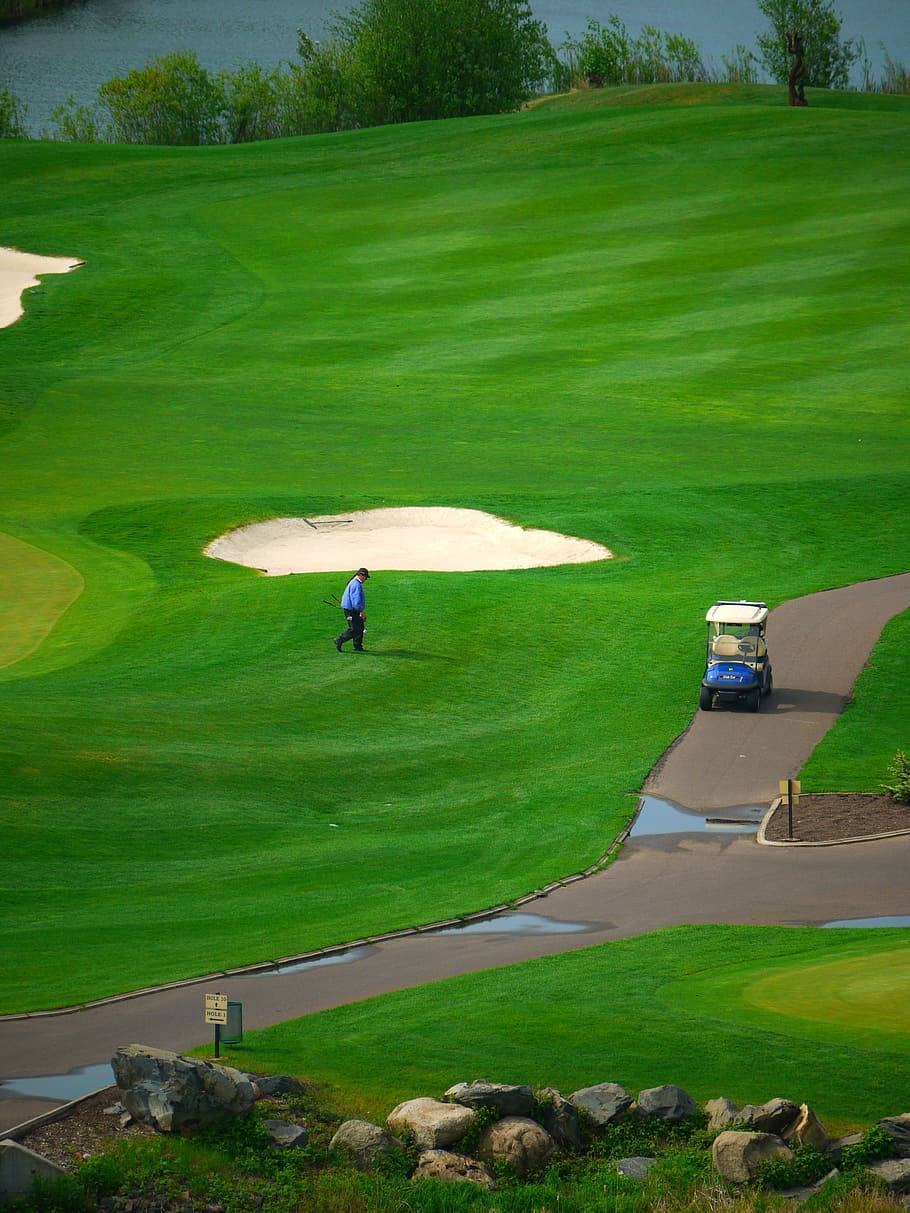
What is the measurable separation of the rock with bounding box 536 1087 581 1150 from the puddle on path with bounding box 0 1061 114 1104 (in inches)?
166

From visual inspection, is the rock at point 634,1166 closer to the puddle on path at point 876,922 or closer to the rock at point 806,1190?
the rock at point 806,1190

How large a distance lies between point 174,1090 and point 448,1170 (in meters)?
2.68

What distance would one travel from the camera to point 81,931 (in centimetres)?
1783

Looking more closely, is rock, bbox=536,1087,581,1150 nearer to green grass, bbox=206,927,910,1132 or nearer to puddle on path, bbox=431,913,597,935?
green grass, bbox=206,927,910,1132

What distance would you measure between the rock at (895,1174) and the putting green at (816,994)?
1.45m

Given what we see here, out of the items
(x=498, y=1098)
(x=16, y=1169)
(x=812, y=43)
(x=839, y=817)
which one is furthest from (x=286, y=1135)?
(x=812, y=43)

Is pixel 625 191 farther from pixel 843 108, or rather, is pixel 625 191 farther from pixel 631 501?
pixel 631 501

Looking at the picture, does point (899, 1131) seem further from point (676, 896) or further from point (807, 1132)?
point (676, 896)

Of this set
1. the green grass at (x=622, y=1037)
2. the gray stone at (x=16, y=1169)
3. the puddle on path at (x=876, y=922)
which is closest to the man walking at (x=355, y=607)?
the puddle on path at (x=876, y=922)

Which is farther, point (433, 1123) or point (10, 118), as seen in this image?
point (10, 118)

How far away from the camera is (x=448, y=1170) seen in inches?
533

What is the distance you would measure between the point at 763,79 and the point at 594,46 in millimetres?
13640

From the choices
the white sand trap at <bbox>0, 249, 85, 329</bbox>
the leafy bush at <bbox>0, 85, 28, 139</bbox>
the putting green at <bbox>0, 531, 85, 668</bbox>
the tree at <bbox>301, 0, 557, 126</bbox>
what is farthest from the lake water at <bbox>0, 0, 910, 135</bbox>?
the putting green at <bbox>0, 531, 85, 668</bbox>

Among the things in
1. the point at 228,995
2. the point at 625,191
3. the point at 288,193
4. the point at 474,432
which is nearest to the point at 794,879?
the point at 228,995
